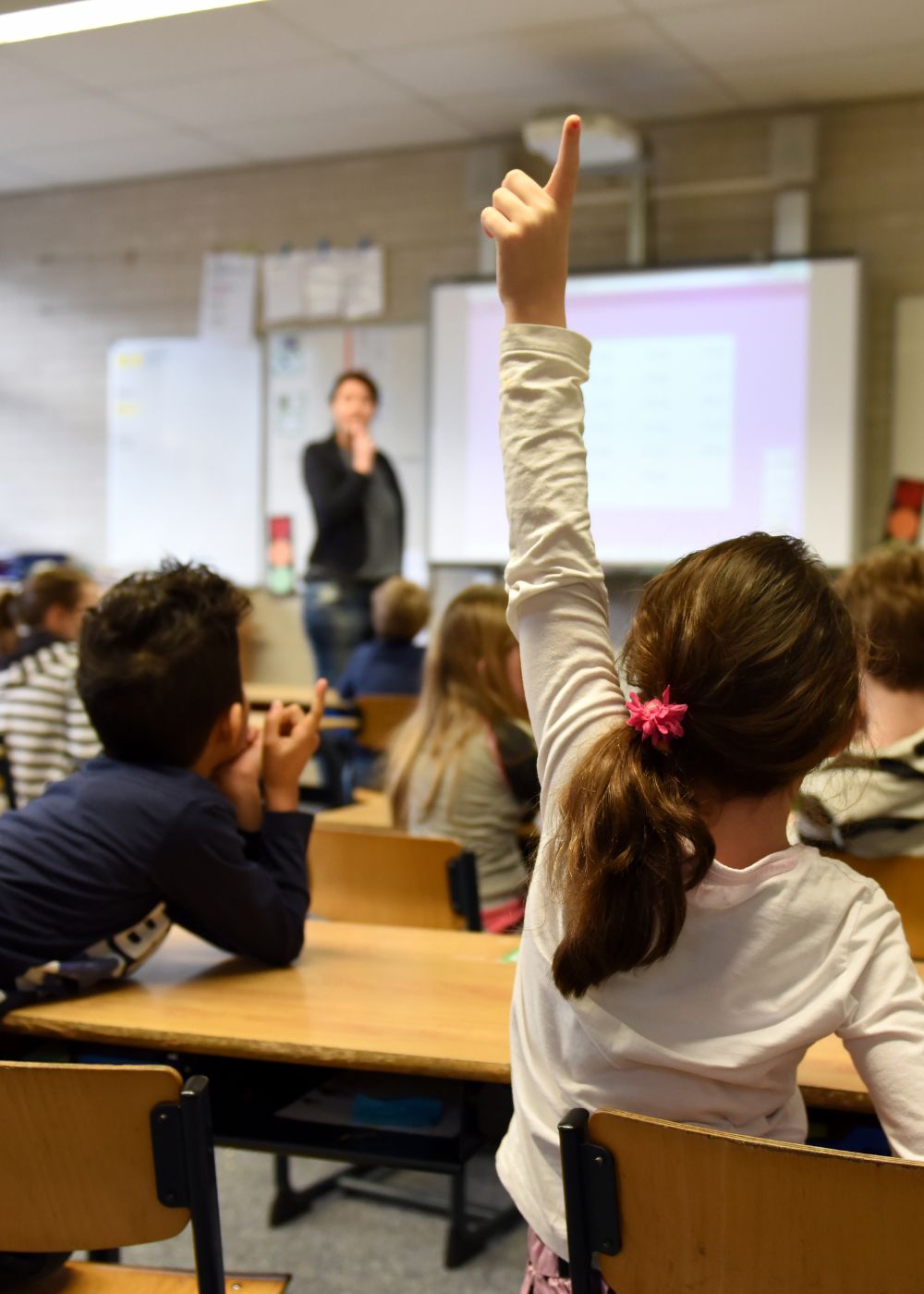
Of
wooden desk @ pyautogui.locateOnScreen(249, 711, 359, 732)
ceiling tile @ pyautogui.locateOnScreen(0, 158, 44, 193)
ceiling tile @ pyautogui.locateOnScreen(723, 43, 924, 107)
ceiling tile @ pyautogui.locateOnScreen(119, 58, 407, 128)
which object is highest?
ceiling tile @ pyautogui.locateOnScreen(119, 58, 407, 128)

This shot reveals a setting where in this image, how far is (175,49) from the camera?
15.9 ft

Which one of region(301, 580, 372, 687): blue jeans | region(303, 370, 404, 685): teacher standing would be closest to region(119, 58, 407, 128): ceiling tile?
region(303, 370, 404, 685): teacher standing

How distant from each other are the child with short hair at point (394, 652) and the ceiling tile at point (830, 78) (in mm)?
2305

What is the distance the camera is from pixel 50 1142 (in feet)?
3.89

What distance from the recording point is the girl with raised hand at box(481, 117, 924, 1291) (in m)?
1.01

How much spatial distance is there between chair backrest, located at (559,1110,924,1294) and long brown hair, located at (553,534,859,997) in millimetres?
126

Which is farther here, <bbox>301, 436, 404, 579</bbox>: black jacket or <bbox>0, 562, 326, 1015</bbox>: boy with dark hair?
<bbox>301, 436, 404, 579</bbox>: black jacket

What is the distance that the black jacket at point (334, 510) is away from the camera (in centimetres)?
580

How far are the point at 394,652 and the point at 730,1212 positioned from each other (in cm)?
355

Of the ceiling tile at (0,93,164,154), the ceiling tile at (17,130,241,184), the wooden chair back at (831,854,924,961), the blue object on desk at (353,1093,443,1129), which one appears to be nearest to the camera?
the blue object on desk at (353,1093,443,1129)

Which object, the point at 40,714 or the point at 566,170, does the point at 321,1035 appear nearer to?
the point at 566,170

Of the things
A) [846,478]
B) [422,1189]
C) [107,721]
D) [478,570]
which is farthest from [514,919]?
[478,570]

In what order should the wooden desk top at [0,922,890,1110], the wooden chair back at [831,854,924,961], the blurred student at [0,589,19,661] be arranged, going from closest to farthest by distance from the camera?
the wooden desk top at [0,922,890,1110], the wooden chair back at [831,854,924,961], the blurred student at [0,589,19,661]

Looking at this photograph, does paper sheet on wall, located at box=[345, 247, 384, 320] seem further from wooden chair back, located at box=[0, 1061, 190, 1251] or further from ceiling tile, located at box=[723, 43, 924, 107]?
wooden chair back, located at box=[0, 1061, 190, 1251]
